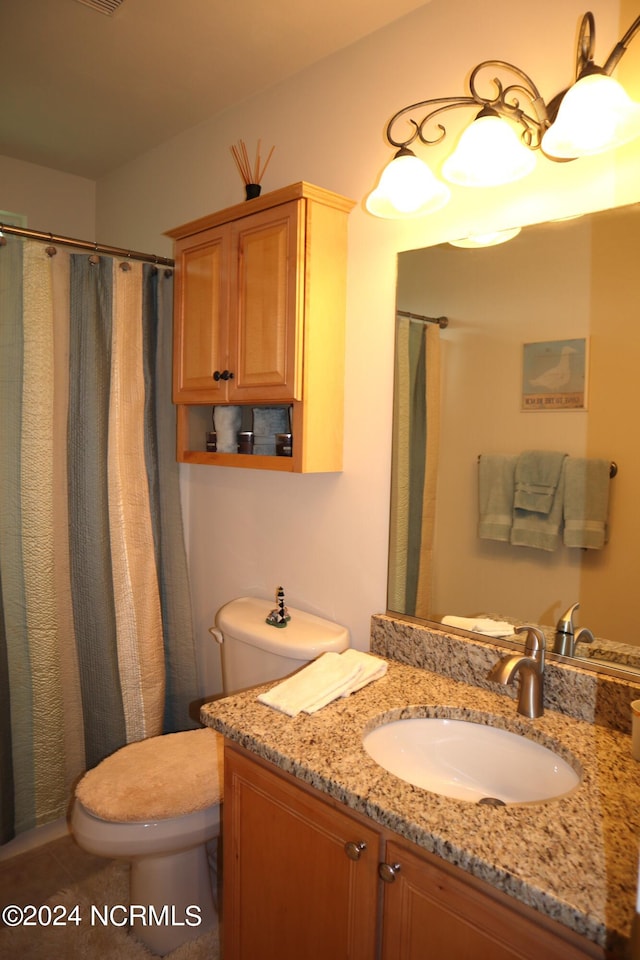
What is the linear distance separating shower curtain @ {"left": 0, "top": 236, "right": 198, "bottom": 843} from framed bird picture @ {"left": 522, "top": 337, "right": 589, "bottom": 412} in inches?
52.3

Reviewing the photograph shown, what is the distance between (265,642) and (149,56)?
1.75 meters

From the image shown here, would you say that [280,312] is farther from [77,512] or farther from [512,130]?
[77,512]

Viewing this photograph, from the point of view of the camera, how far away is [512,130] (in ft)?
4.19

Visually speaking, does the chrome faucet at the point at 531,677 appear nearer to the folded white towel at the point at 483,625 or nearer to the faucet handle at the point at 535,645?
the faucet handle at the point at 535,645

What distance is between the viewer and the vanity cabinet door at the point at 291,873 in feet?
3.39

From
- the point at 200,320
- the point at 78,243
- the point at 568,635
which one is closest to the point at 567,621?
the point at 568,635

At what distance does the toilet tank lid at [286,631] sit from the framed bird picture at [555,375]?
0.81m

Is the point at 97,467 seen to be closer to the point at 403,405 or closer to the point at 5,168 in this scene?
the point at 403,405

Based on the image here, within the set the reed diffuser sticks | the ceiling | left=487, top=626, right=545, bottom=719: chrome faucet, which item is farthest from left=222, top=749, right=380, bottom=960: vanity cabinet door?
the ceiling

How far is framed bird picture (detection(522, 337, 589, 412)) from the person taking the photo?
4.26ft

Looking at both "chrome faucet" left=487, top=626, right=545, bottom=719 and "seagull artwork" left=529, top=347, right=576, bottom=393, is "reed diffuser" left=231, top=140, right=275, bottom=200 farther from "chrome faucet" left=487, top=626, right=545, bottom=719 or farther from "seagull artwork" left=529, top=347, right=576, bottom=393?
"chrome faucet" left=487, top=626, right=545, bottom=719

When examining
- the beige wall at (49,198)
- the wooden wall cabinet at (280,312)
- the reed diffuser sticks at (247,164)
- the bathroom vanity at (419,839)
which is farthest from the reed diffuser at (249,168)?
the bathroom vanity at (419,839)

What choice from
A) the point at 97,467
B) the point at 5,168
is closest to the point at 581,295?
the point at 97,467

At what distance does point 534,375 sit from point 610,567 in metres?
0.44
